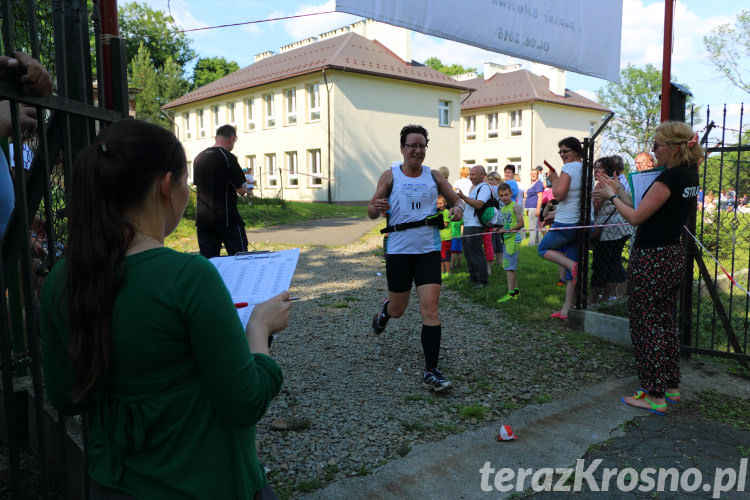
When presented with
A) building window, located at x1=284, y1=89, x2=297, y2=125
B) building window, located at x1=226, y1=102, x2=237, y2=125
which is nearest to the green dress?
building window, located at x1=284, y1=89, x2=297, y2=125

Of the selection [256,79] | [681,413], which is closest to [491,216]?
[681,413]

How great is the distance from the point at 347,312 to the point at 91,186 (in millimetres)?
5883

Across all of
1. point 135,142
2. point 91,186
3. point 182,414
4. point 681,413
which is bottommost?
point 681,413

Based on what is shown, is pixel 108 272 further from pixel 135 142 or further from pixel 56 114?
pixel 56 114

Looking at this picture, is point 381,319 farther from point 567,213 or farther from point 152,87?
point 152,87

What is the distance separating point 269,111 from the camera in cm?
3194

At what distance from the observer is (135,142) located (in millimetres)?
1316

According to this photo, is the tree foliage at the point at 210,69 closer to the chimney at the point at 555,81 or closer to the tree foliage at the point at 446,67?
the tree foliage at the point at 446,67

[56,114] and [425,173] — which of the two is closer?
[56,114]

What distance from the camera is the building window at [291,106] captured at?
2995cm

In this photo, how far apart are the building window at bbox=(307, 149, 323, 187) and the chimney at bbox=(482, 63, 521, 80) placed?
19.3m

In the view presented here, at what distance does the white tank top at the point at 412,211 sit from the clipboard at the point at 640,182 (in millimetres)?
1588

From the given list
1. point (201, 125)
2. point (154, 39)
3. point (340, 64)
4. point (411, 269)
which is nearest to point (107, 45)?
point (411, 269)

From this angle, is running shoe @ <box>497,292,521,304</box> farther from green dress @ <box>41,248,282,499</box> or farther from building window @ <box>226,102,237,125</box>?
building window @ <box>226,102,237,125</box>
